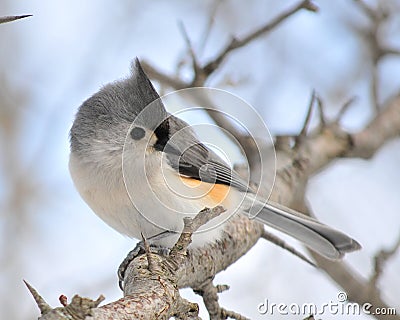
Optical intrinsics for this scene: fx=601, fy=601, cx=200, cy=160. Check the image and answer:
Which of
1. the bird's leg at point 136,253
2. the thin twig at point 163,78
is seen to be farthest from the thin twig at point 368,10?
the bird's leg at point 136,253

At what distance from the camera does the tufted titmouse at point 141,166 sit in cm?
190

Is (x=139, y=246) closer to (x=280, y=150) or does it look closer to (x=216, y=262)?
(x=216, y=262)

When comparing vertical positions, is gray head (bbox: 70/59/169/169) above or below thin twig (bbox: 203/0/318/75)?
below

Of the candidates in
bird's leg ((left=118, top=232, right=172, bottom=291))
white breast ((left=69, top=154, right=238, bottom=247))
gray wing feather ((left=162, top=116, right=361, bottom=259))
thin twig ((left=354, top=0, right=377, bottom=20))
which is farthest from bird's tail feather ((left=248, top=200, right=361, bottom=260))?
thin twig ((left=354, top=0, right=377, bottom=20))

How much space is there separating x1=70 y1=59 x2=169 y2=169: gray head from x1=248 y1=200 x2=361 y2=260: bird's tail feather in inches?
21.8

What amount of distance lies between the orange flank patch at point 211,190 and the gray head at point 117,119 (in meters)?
0.20

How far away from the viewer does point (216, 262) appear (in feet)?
6.51

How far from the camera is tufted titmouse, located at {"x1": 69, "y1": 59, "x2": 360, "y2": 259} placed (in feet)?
6.23

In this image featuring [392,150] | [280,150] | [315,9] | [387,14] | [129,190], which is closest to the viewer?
[129,190]

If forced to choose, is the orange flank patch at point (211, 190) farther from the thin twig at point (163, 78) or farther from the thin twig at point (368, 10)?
the thin twig at point (368, 10)

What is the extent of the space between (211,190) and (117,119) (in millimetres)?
417

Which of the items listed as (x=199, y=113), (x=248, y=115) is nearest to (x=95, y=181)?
(x=199, y=113)

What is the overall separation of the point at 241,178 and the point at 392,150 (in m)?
2.01

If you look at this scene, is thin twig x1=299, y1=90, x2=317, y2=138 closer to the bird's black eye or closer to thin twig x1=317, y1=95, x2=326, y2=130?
thin twig x1=317, y1=95, x2=326, y2=130
